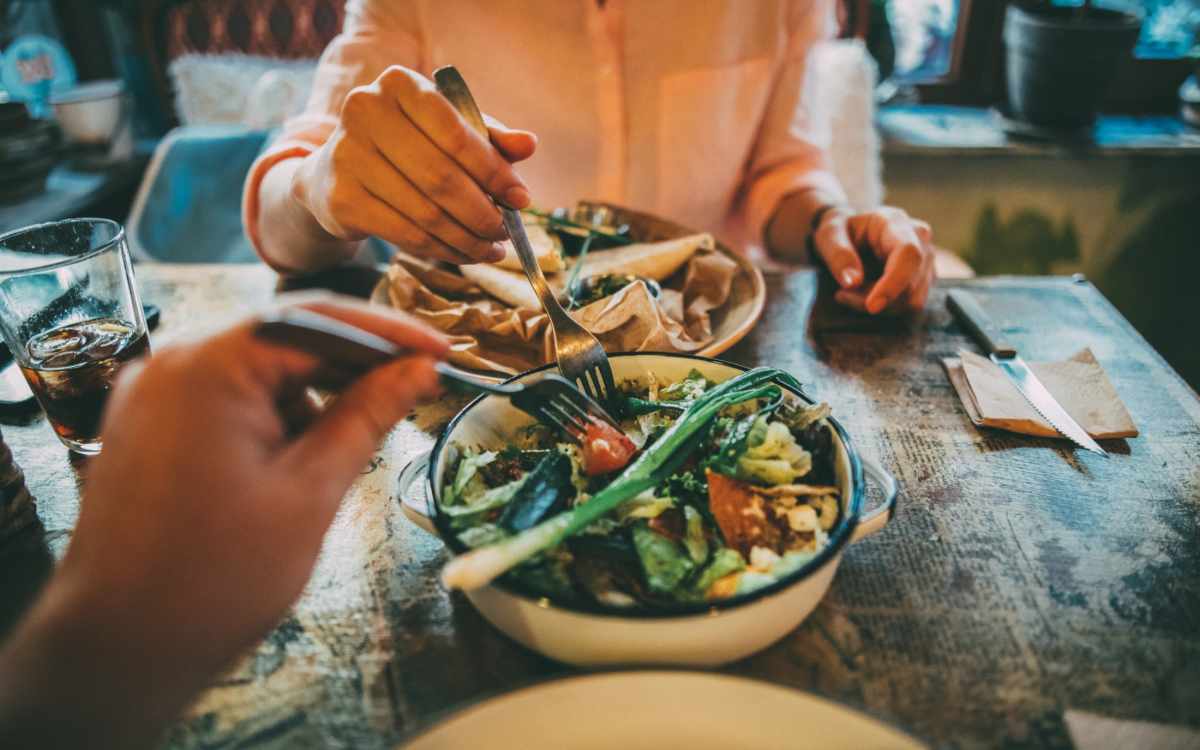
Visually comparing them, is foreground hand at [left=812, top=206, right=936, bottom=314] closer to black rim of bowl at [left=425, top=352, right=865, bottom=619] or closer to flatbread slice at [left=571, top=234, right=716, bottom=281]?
flatbread slice at [left=571, top=234, right=716, bottom=281]

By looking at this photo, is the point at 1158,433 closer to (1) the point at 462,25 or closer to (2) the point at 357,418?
(2) the point at 357,418

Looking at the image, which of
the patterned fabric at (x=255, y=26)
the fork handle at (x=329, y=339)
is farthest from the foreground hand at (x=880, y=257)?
the patterned fabric at (x=255, y=26)

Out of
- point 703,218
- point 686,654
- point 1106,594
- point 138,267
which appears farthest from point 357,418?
point 703,218

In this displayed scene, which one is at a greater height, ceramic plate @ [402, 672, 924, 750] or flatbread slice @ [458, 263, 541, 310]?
flatbread slice @ [458, 263, 541, 310]

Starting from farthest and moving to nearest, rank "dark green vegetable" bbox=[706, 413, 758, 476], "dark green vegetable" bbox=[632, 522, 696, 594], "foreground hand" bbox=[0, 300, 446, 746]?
"dark green vegetable" bbox=[706, 413, 758, 476] → "dark green vegetable" bbox=[632, 522, 696, 594] → "foreground hand" bbox=[0, 300, 446, 746]

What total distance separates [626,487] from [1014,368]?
30.5 inches

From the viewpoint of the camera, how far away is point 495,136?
3.43 ft

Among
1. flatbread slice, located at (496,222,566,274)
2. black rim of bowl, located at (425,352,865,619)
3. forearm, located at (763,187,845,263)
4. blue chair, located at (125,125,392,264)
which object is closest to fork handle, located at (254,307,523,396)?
black rim of bowl, located at (425,352,865,619)

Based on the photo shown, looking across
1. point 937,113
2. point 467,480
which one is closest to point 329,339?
point 467,480

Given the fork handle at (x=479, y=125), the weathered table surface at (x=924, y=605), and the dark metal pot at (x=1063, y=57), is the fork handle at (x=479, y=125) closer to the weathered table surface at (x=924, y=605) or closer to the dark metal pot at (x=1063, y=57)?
the weathered table surface at (x=924, y=605)

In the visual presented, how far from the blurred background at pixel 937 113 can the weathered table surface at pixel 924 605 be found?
79.0 inches

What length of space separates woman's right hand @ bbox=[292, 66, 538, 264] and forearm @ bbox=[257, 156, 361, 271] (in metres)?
0.28

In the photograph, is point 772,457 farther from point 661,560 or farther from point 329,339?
point 329,339

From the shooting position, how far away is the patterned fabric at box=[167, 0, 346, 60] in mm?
3498
